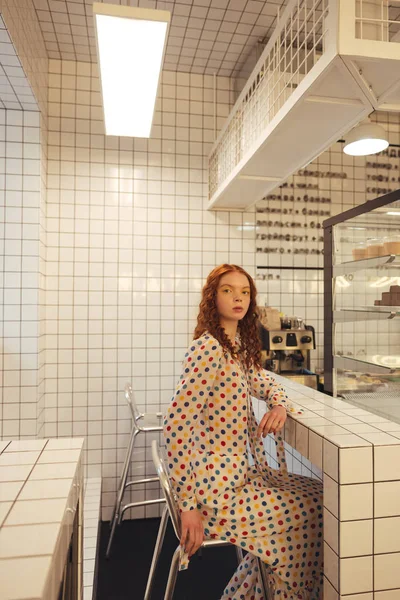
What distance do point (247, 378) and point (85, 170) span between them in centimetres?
232

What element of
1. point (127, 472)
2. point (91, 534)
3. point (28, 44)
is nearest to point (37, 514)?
point (91, 534)

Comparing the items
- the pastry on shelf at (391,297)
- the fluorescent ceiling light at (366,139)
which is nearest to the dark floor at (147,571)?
the pastry on shelf at (391,297)

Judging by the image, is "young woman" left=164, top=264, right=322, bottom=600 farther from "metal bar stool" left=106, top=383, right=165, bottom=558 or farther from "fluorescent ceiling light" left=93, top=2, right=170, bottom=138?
"metal bar stool" left=106, top=383, right=165, bottom=558

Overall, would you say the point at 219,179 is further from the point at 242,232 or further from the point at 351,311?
the point at 351,311

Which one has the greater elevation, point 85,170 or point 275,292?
point 85,170

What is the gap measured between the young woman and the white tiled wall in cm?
176

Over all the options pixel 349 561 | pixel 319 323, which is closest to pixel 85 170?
pixel 319 323

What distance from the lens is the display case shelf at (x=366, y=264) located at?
5.41ft

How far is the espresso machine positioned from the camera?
303 cm

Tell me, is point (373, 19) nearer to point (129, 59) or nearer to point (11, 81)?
point (129, 59)

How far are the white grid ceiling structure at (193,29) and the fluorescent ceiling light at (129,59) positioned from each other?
84 cm

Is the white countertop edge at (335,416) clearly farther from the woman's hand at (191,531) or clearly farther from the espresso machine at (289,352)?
the espresso machine at (289,352)

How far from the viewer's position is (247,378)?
5.77ft

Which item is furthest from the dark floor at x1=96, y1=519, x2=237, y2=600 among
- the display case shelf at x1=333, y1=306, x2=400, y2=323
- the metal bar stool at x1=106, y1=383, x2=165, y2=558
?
the display case shelf at x1=333, y1=306, x2=400, y2=323
